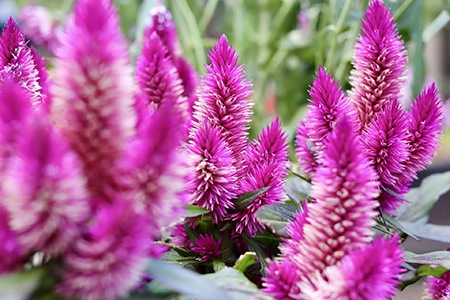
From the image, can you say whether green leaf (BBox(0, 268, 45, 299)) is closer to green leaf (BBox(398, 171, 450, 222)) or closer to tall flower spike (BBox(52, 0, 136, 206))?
tall flower spike (BBox(52, 0, 136, 206))

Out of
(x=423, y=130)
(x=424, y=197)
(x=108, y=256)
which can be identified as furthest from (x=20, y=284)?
(x=424, y=197)

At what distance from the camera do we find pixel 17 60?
0.33 metres

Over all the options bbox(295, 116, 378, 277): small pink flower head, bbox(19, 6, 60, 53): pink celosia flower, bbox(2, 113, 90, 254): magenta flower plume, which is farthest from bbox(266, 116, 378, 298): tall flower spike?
bbox(19, 6, 60, 53): pink celosia flower

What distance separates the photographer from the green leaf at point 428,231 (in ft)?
1.38

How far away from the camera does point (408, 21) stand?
Answer: 0.66 metres

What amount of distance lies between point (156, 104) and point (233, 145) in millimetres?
76

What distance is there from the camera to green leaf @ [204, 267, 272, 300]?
0.85ft

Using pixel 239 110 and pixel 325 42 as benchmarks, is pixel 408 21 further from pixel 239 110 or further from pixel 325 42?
pixel 239 110

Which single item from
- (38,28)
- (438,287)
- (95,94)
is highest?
(38,28)

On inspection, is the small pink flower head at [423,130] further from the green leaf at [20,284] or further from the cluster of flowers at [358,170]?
the green leaf at [20,284]

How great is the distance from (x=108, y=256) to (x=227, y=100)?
15 cm

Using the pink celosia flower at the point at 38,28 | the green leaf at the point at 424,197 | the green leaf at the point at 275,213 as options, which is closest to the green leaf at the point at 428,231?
the green leaf at the point at 424,197

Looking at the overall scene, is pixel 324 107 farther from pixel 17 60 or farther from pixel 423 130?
pixel 17 60

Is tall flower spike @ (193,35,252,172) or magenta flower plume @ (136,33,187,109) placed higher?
magenta flower plume @ (136,33,187,109)
